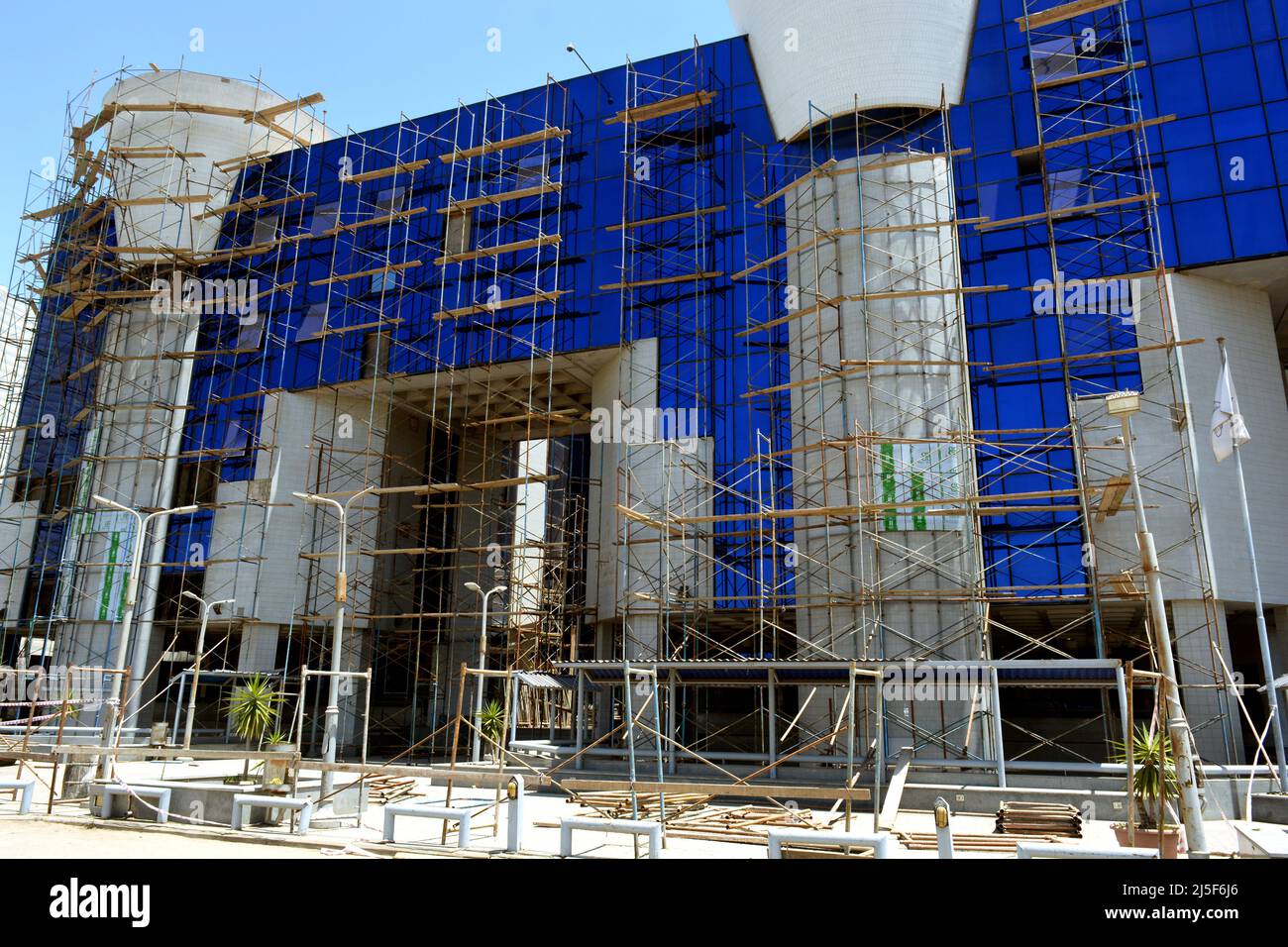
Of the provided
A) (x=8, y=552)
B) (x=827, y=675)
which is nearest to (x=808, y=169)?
(x=827, y=675)

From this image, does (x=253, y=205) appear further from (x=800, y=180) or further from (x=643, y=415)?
(x=800, y=180)

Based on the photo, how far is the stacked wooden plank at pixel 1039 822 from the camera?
55.7 ft

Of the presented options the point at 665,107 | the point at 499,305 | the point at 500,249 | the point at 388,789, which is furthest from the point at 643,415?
the point at 388,789

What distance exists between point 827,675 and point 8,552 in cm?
4325

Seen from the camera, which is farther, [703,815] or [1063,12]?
[1063,12]

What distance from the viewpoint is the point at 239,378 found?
42.7 meters

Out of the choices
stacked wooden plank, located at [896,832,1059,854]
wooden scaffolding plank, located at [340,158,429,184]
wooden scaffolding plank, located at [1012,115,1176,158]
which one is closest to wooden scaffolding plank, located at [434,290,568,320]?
wooden scaffolding plank, located at [340,158,429,184]

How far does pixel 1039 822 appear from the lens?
17.1 metres

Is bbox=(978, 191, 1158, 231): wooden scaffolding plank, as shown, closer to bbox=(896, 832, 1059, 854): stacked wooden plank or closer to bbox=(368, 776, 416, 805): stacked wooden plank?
bbox=(896, 832, 1059, 854): stacked wooden plank

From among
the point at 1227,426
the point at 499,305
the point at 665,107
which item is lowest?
the point at 1227,426

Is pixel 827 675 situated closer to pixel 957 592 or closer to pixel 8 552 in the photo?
pixel 957 592

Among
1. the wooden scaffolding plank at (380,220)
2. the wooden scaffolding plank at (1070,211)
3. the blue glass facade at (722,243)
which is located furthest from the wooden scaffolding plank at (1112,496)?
the wooden scaffolding plank at (380,220)

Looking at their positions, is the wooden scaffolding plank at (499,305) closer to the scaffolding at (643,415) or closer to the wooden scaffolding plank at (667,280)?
the scaffolding at (643,415)

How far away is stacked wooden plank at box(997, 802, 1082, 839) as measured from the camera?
669 inches
